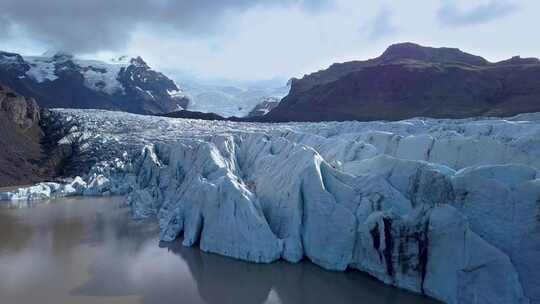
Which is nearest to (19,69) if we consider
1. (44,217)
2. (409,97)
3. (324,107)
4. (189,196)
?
(324,107)

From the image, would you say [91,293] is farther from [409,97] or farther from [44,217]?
[409,97]

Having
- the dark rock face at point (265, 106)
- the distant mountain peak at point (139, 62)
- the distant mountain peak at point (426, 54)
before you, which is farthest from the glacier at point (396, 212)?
the distant mountain peak at point (139, 62)

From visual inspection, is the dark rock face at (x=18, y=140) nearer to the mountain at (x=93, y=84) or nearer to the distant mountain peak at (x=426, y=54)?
the mountain at (x=93, y=84)

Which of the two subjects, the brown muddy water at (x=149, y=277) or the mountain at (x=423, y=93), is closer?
the brown muddy water at (x=149, y=277)

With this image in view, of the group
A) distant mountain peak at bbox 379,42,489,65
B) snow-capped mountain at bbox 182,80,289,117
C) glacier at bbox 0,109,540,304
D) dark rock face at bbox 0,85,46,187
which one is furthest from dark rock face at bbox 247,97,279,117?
glacier at bbox 0,109,540,304

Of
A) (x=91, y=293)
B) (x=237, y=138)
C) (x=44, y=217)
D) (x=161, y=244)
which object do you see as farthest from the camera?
(x=237, y=138)

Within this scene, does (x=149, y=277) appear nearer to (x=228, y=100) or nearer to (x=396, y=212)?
(x=396, y=212)
